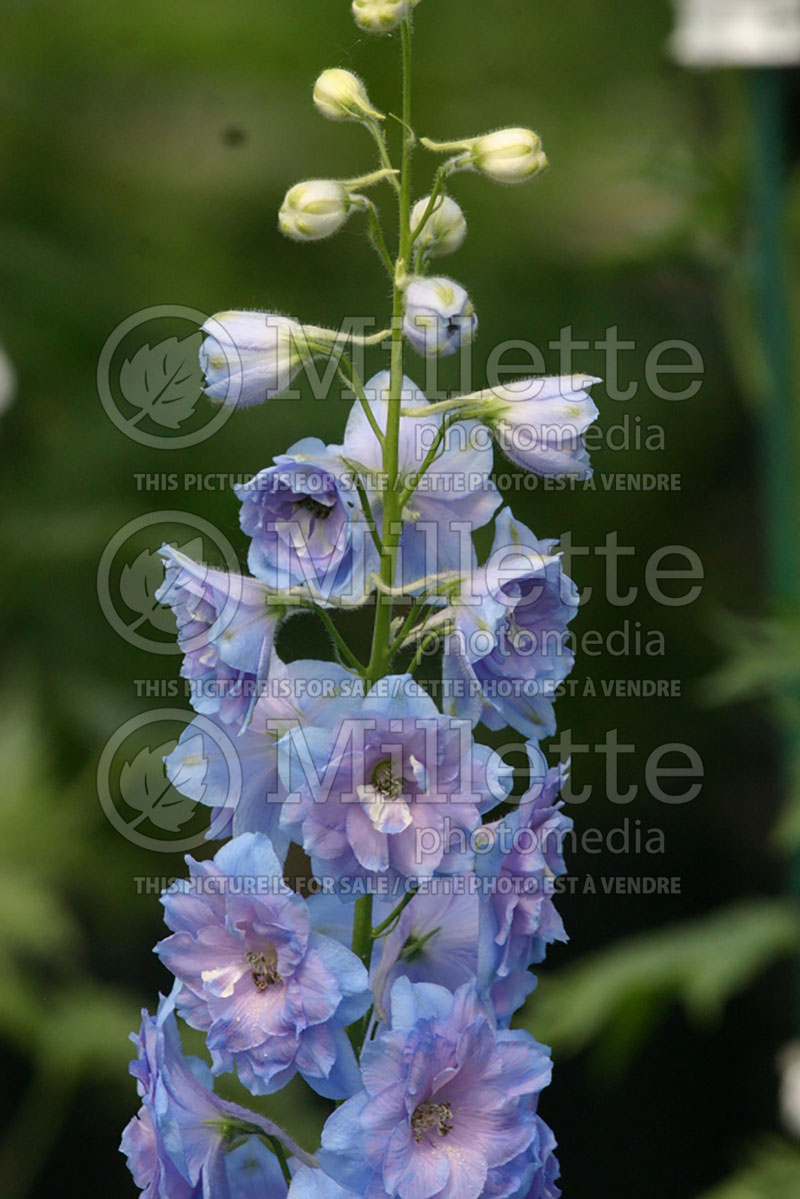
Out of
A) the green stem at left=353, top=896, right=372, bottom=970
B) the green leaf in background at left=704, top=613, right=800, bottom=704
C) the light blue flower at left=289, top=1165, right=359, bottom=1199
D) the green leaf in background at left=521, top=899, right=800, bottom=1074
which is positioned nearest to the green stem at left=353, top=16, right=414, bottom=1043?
the green stem at left=353, top=896, right=372, bottom=970

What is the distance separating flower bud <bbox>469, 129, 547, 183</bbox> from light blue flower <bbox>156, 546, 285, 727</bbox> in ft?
1.10

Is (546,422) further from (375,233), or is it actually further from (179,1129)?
(179,1129)

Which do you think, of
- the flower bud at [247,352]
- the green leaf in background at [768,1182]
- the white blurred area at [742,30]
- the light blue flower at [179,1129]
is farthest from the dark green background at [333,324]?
the flower bud at [247,352]

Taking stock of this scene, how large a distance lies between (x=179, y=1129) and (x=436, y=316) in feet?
1.80

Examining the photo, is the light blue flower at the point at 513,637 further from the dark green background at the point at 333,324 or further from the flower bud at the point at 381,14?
the dark green background at the point at 333,324

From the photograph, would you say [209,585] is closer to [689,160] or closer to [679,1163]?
[689,160]

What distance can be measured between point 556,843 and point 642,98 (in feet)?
9.50

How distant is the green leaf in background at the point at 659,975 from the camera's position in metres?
2.15

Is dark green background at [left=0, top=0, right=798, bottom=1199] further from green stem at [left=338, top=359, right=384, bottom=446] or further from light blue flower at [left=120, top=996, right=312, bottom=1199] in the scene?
green stem at [left=338, top=359, right=384, bottom=446]

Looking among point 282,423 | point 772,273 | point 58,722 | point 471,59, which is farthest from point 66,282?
point 772,273

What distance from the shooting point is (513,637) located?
0.94 meters

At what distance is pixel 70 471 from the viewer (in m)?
2.77

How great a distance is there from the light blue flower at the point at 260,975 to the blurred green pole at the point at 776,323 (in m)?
1.64

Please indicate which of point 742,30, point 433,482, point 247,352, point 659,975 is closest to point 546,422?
point 433,482
